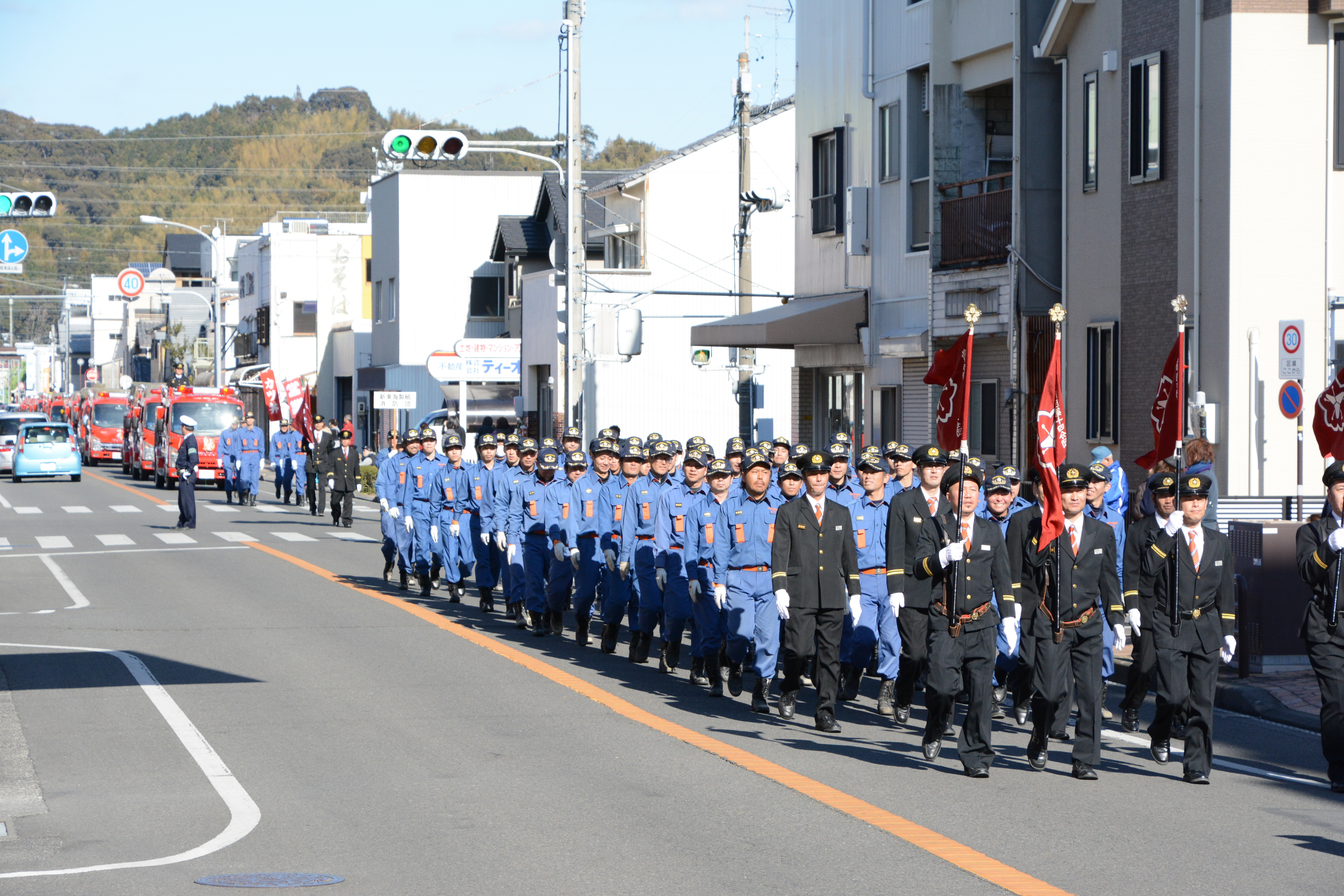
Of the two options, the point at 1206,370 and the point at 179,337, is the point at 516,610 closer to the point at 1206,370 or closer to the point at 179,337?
the point at 1206,370

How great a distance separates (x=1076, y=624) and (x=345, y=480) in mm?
22725

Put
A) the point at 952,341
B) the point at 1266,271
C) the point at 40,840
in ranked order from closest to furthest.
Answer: the point at 40,840 < the point at 1266,271 < the point at 952,341

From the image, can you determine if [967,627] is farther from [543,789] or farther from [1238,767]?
[543,789]

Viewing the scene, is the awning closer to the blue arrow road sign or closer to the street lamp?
the blue arrow road sign

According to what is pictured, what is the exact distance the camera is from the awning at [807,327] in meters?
25.8

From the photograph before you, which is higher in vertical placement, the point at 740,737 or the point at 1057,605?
the point at 1057,605

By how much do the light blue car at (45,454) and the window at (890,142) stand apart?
31.7 meters

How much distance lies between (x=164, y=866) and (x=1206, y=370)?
43.5 ft

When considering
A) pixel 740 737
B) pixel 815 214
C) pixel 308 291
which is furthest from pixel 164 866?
pixel 308 291

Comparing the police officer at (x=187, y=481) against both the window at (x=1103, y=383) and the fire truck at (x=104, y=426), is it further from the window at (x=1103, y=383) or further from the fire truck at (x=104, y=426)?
the fire truck at (x=104, y=426)

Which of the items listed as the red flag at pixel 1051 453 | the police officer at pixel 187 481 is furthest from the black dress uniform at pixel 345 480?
the red flag at pixel 1051 453

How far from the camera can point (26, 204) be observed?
3009cm

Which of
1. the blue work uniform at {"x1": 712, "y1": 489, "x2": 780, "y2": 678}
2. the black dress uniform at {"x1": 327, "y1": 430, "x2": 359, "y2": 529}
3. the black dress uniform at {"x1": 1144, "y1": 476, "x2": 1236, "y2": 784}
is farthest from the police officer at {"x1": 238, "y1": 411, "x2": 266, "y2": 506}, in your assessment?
the black dress uniform at {"x1": 1144, "y1": 476, "x2": 1236, "y2": 784}

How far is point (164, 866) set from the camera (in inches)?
291
